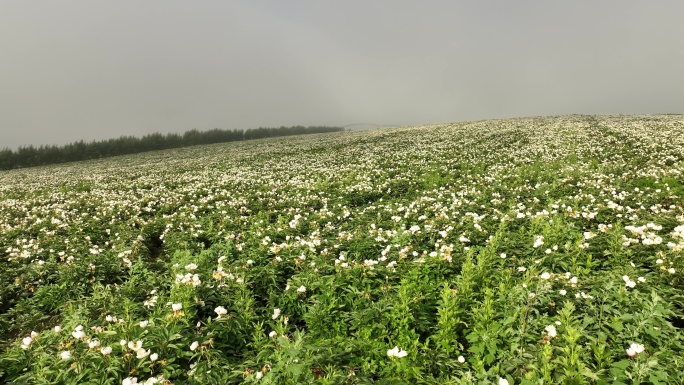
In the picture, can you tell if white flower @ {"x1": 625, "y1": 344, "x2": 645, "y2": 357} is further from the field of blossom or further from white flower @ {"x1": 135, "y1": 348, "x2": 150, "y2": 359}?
white flower @ {"x1": 135, "y1": 348, "x2": 150, "y2": 359}

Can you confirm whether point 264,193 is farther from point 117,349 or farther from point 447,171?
point 117,349

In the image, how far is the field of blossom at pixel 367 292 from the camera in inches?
157

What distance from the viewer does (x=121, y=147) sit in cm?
6531

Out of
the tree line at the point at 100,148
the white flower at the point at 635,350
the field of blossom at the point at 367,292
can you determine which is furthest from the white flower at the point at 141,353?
the tree line at the point at 100,148

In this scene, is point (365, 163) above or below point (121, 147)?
below

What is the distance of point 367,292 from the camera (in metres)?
5.79

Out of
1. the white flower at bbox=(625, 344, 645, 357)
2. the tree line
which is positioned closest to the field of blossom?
the white flower at bbox=(625, 344, 645, 357)

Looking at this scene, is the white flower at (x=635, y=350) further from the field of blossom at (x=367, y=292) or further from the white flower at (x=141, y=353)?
the white flower at (x=141, y=353)

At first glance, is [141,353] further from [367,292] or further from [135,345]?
[367,292]

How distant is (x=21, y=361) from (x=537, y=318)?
23.7 feet

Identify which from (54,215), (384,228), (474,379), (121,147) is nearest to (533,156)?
(384,228)

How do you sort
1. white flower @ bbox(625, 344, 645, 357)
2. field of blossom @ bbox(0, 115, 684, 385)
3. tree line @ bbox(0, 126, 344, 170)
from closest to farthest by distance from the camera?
white flower @ bbox(625, 344, 645, 357) < field of blossom @ bbox(0, 115, 684, 385) < tree line @ bbox(0, 126, 344, 170)

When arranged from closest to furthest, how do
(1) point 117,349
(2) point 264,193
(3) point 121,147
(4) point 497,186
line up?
(1) point 117,349 → (4) point 497,186 → (2) point 264,193 → (3) point 121,147

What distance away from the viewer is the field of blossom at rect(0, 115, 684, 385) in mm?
4000
